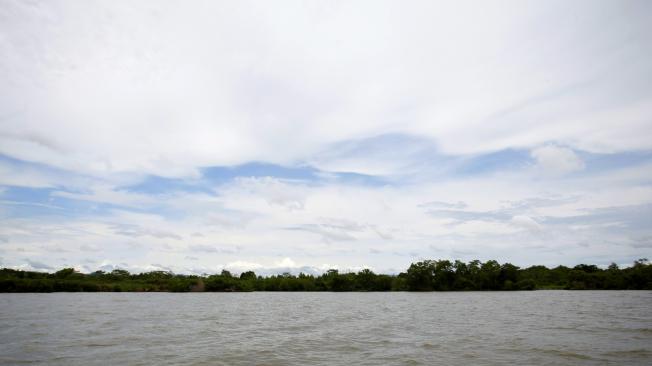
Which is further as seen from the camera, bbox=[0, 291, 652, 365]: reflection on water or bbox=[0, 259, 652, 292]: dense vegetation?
bbox=[0, 259, 652, 292]: dense vegetation

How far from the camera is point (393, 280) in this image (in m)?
138

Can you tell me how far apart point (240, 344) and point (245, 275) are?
147 m

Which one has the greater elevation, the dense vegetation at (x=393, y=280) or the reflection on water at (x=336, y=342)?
the dense vegetation at (x=393, y=280)

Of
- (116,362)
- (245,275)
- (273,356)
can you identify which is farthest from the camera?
(245,275)

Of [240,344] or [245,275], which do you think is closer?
[240,344]

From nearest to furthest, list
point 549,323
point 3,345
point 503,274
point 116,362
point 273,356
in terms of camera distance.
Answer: point 116,362 < point 273,356 < point 3,345 < point 549,323 < point 503,274

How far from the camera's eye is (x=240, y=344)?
25.6 m

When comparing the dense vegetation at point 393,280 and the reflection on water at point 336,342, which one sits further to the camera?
the dense vegetation at point 393,280

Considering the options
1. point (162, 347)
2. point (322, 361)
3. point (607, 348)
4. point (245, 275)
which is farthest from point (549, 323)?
point (245, 275)

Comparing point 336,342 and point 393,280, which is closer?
point 336,342

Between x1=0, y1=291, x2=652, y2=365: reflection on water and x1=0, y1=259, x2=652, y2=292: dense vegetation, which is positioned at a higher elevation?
x1=0, y1=259, x2=652, y2=292: dense vegetation

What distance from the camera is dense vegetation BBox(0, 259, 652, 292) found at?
113062mm

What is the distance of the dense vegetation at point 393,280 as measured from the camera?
11306 centimetres

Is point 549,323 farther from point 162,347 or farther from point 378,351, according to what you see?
point 162,347
